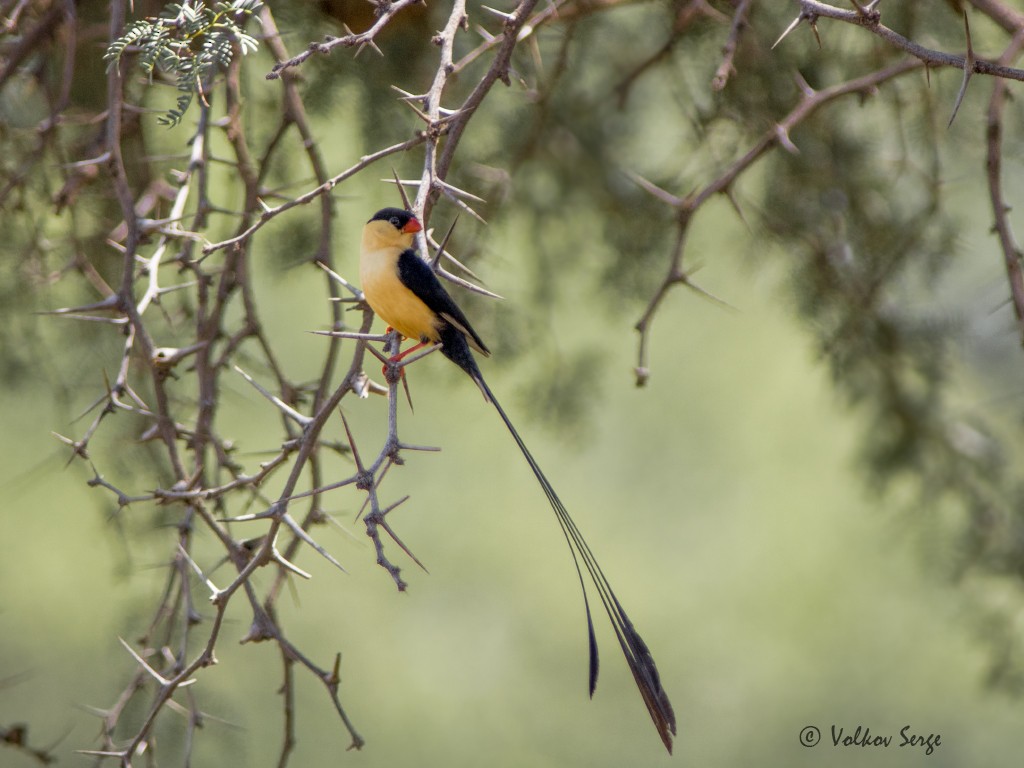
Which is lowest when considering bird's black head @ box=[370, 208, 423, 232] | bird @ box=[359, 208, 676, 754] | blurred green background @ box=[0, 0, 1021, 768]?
bird @ box=[359, 208, 676, 754]

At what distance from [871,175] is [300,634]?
3.71m

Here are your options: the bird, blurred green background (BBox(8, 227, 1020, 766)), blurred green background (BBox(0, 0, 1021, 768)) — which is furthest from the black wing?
blurred green background (BBox(8, 227, 1020, 766))

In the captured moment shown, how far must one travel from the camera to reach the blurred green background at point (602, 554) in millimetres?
3658

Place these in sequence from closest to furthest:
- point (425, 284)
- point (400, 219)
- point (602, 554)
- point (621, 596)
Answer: point (425, 284), point (400, 219), point (621, 596), point (602, 554)

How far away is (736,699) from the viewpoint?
6.06 meters

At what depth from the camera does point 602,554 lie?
20.8 feet

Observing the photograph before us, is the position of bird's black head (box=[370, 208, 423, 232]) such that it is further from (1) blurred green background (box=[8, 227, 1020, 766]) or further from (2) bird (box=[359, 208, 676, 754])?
(1) blurred green background (box=[8, 227, 1020, 766])

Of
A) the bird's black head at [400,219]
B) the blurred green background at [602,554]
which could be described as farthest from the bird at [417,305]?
the blurred green background at [602,554]

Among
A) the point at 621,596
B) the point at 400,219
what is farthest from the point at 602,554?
the point at 400,219

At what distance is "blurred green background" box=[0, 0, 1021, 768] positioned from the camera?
366cm

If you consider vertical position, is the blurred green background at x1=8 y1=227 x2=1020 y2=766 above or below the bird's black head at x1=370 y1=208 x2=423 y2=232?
above

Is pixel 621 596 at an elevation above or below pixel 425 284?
above

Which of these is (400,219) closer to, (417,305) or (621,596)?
(417,305)

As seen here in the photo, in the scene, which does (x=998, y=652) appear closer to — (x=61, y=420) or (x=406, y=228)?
(x=406, y=228)
